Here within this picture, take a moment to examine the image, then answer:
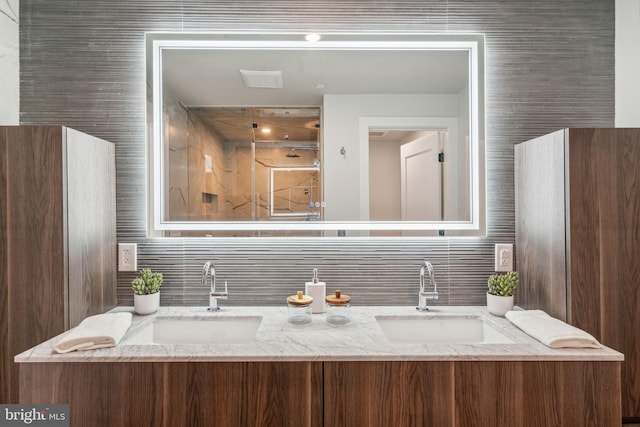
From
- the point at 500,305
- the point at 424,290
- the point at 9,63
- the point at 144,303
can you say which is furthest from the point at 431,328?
the point at 9,63

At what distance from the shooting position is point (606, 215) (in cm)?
127

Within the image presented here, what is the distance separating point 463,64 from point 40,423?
2.10 meters

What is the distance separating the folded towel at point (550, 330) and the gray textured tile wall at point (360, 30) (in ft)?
1.02

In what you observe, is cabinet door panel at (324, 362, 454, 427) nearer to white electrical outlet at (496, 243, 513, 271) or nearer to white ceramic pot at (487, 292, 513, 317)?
white ceramic pot at (487, 292, 513, 317)

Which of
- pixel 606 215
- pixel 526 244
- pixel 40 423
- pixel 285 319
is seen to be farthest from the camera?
pixel 526 244

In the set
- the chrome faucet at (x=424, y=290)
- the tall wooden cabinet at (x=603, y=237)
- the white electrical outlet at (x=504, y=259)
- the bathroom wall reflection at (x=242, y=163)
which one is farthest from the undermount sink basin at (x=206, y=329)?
the tall wooden cabinet at (x=603, y=237)

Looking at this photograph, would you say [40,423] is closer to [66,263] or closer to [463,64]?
[66,263]

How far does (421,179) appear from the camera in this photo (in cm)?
161

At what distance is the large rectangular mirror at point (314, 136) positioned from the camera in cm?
160

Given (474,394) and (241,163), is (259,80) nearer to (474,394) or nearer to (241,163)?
(241,163)

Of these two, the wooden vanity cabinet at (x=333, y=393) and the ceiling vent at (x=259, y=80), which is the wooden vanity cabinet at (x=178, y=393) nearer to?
the wooden vanity cabinet at (x=333, y=393)

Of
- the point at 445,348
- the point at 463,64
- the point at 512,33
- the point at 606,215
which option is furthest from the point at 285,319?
the point at 512,33

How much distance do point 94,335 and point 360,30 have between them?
1.62 meters

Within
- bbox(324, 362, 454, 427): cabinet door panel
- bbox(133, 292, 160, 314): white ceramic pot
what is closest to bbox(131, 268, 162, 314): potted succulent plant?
bbox(133, 292, 160, 314): white ceramic pot
